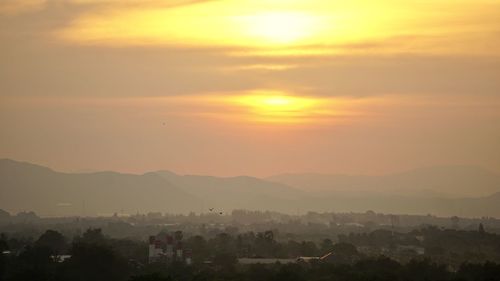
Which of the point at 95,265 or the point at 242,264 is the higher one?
the point at 242,264

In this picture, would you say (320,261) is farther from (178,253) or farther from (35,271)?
(35,271)

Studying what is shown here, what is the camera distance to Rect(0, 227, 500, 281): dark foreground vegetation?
6619 cm

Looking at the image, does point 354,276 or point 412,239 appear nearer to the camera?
point 354,276

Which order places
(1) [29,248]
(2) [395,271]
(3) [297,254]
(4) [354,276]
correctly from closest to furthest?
(4) [354,276] < (2) [395,271] < (1) [29,248] < (3) [297,254]

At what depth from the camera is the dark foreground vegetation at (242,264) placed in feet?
217

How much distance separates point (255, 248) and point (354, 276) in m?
37.2

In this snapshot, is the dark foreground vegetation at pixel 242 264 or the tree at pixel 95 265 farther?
the tree at pixel 95 265

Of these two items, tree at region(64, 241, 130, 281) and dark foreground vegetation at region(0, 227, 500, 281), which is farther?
tree at region(64, 241, 130, 281)

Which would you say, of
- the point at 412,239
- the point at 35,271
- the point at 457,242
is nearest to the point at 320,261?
the point at 35,271

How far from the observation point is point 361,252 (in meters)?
101

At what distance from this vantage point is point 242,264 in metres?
80.6

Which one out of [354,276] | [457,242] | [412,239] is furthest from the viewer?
[412,239]

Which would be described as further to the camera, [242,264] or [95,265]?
[242,264]

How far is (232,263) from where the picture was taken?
80062 mm
